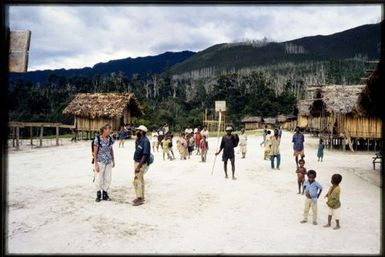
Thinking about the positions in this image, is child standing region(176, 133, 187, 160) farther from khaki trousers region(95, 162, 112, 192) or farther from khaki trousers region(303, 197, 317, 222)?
khaki trousers region(303, 197, 317, 222)

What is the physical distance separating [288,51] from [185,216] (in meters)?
178

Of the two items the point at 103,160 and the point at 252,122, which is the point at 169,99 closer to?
the point at 252,122

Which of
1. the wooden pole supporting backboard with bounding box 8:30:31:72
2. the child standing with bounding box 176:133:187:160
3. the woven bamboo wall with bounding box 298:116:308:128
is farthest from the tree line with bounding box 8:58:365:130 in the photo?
the wooden pole supporting backboard with bounding box 8:30:31:72

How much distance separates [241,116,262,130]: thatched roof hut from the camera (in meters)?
58.3

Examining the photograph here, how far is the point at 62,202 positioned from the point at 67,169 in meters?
5.88

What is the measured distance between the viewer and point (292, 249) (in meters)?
5.82

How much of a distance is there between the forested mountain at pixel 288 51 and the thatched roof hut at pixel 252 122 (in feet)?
303

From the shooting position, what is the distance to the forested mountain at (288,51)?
15800cm

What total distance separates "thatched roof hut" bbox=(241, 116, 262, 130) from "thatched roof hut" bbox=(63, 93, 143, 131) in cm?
2878

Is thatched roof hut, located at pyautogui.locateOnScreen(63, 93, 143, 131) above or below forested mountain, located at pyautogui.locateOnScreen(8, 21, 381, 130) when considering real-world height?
below

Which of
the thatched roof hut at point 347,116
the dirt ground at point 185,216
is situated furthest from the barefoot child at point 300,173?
the thatched roof hut at point 347,116

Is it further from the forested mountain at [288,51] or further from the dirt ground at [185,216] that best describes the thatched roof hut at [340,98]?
the forested mountain at [288,51]

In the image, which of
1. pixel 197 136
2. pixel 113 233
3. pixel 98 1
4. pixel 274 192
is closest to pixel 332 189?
pixel 274 192

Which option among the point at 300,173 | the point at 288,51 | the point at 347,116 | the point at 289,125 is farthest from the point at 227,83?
the point at 288,51
